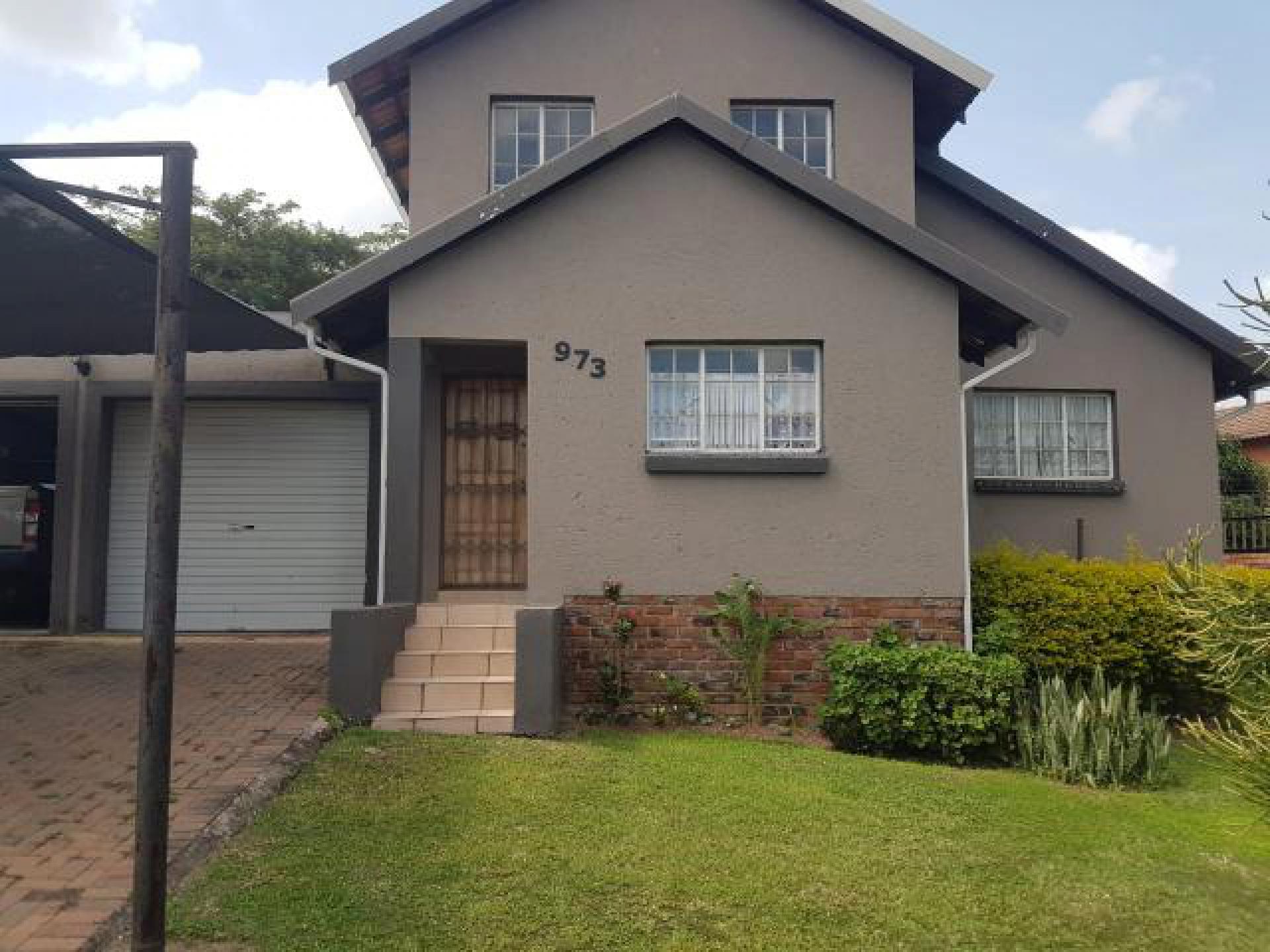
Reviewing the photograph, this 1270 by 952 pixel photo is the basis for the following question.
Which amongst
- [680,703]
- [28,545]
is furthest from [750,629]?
[28,545]

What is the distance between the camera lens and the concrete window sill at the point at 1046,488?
10633mm

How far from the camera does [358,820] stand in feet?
16.9

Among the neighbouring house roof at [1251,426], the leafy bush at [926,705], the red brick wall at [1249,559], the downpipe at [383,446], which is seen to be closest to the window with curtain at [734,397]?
the leafy bush at [926,705]

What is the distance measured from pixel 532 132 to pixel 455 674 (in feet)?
20.4

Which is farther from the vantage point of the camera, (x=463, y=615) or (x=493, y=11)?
(x=493, y=11)

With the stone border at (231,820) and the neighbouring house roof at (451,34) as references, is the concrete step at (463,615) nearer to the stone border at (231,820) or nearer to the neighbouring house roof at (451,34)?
the stone border at (231,820)

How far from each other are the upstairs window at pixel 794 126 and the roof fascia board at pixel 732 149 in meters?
2.87

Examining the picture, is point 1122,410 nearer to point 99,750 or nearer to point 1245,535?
point 1245,535

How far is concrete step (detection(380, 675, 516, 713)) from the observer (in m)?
7.31

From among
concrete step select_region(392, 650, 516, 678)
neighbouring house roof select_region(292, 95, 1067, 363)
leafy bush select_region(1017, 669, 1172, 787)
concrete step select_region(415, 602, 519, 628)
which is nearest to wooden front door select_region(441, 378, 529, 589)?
concrete step select_region(415, 602, 519, 628)

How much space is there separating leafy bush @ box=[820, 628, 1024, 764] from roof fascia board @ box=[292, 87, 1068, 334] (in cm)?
305

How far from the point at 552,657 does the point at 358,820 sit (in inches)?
86.8

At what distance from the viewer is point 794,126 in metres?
10.8

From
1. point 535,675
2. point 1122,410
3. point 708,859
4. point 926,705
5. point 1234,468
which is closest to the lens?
point 708,859
